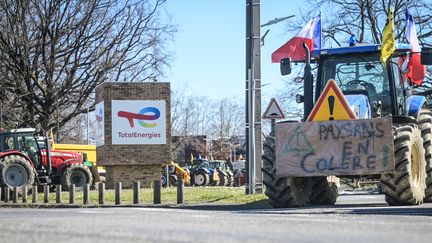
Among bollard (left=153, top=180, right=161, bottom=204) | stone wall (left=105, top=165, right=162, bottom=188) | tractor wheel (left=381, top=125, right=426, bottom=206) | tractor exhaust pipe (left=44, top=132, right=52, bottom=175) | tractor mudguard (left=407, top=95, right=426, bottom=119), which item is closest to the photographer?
tractor wheel (left=381, top=125, right=426, bottom=206)

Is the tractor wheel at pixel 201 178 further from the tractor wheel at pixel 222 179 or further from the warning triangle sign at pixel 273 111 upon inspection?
the warning triangle sign at pixel 273 111

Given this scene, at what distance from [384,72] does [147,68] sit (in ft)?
111

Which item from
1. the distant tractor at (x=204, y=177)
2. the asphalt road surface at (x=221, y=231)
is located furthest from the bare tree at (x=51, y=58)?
the asphalt road surface at (x=221, y=231)

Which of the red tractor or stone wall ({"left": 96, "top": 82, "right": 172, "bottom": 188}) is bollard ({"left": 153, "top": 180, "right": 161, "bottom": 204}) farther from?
stone wall ({"left": 96, "top": 82, "right": 172, "bottom": 188})

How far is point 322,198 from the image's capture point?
628 inches

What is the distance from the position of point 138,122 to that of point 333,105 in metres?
17.5

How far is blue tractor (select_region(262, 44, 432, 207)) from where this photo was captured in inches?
553

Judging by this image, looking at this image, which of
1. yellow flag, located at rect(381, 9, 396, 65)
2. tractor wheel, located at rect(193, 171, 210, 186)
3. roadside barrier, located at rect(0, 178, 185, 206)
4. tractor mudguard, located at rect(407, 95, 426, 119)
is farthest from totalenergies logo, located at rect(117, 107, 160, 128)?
tractor wheel, located at rect(193, 171, 210, 186)

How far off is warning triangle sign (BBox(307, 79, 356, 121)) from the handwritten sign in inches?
8.2

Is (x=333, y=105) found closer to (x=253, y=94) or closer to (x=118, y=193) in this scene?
(x=253, y=94)

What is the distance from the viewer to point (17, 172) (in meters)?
28.2

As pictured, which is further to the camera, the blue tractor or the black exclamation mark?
the black exclamation mark

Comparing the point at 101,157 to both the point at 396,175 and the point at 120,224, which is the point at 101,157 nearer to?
the point at 396,175

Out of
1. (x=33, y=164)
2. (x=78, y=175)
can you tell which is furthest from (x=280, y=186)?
(x=78, y=175)
